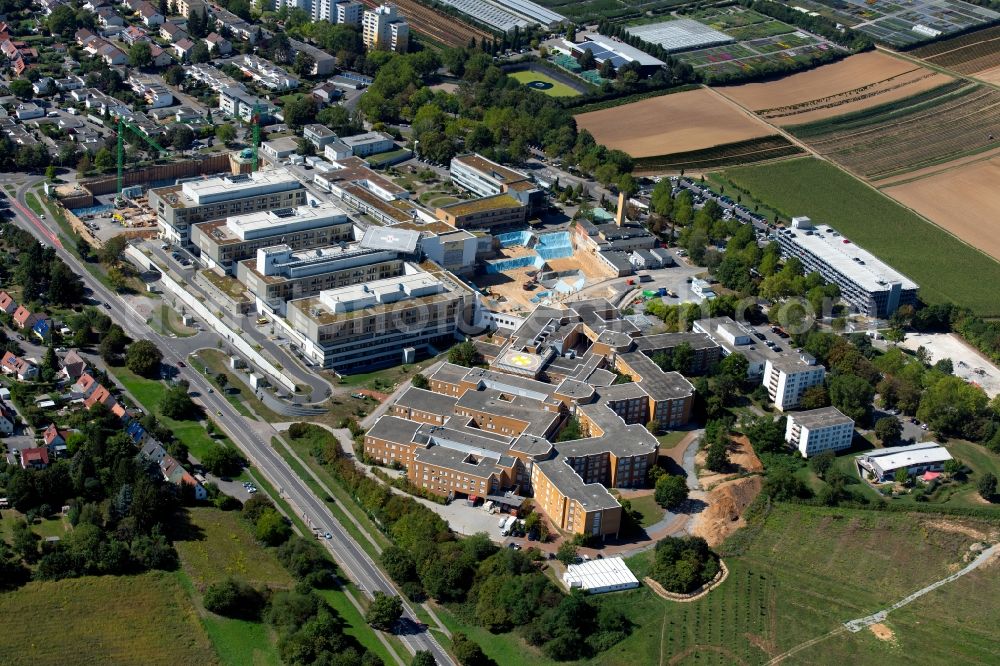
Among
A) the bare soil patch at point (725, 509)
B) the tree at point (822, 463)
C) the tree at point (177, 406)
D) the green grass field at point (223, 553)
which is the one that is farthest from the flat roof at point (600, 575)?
Result: the tree at point (177, 406)

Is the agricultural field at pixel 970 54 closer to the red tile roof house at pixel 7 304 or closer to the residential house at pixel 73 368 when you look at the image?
the residential house at pixel 73 368

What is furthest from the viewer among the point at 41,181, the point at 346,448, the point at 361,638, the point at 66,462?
the point at 41,181

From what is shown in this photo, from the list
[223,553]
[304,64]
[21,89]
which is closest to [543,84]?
[304,64]

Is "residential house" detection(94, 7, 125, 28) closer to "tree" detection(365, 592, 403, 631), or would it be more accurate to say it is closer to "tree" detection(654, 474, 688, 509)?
"tree" detection(654, 474, 688, 509)

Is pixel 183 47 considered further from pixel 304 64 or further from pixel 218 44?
pixel 304 64

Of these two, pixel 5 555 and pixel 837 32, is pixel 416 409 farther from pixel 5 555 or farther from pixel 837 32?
pixel 837 32

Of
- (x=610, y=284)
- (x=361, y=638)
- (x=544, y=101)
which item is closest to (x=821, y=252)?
(x=610, y=284)

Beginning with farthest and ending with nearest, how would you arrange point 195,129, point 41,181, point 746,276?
point 195,129, point 41,181, point 746,276
